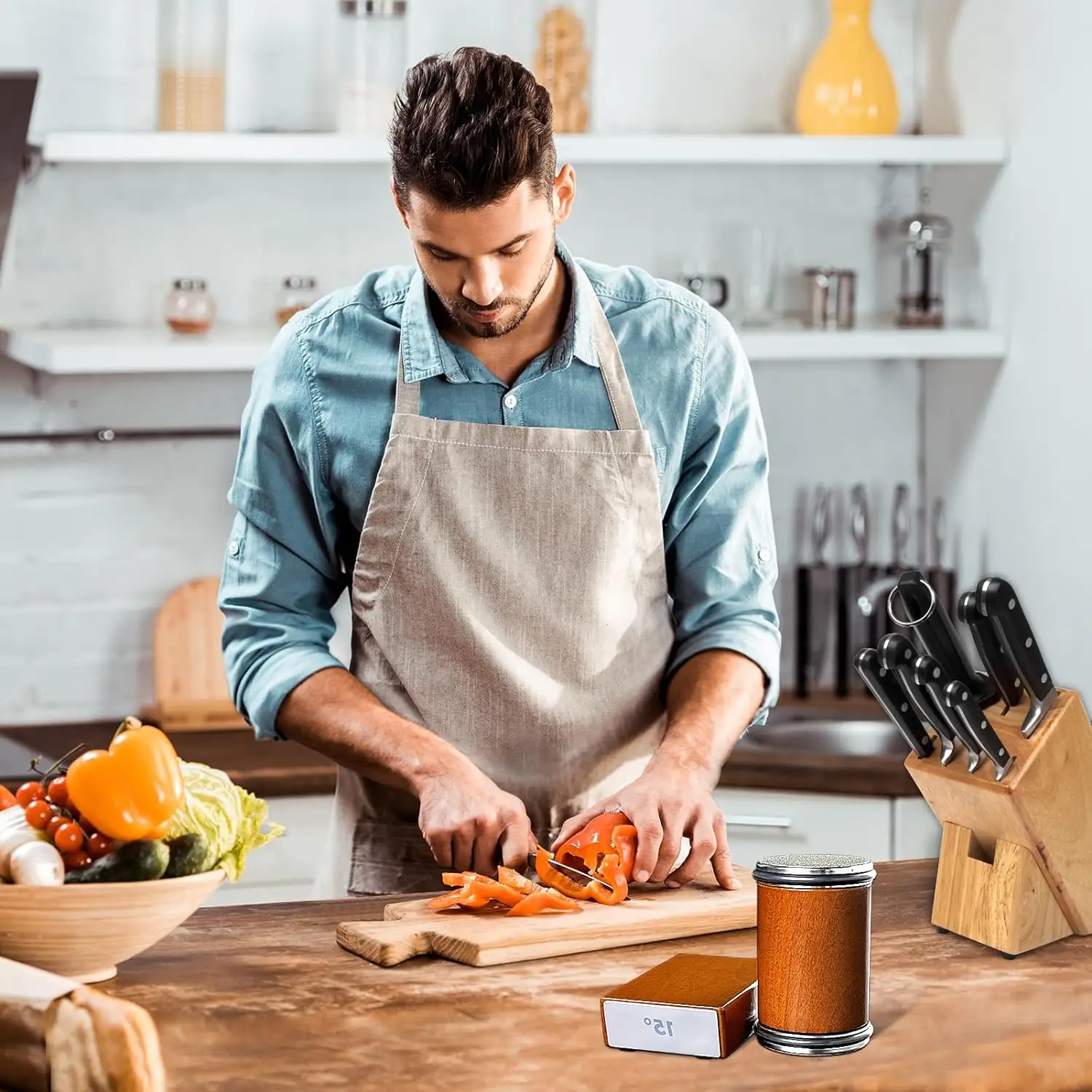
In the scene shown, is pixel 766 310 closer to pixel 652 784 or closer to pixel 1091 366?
pixel 1091 366

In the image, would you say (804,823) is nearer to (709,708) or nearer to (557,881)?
(709,708)

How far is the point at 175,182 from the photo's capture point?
3.13m

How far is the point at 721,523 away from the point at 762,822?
40.1 inches

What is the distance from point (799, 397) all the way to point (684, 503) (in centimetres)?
162

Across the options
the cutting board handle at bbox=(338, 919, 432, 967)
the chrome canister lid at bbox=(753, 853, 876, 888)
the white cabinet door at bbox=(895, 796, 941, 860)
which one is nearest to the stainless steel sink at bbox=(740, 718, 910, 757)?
the white cabinet door at bbox=(895, 796, 941, 860)

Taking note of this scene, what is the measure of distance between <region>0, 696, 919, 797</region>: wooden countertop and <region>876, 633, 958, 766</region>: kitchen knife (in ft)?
4.23

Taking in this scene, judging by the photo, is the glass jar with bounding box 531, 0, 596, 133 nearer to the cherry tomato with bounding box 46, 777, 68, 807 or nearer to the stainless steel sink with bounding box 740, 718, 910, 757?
the stainless steel sink with bounding box 740, 718, 910, 757

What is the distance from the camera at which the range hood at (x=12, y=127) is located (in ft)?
8.68

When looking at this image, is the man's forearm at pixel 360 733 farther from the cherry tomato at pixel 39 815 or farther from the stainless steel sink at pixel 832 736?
the stainless steel sink at pixel 832 736

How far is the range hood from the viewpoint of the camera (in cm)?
264

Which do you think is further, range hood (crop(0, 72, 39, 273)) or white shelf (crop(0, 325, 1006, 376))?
white shelf (crop(0, 325, 1006, 376))

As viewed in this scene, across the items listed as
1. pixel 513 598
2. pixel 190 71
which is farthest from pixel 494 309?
pixel 190 71

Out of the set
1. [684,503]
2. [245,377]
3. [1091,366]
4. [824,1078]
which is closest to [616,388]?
[684,503]

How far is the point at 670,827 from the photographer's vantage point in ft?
5.08
